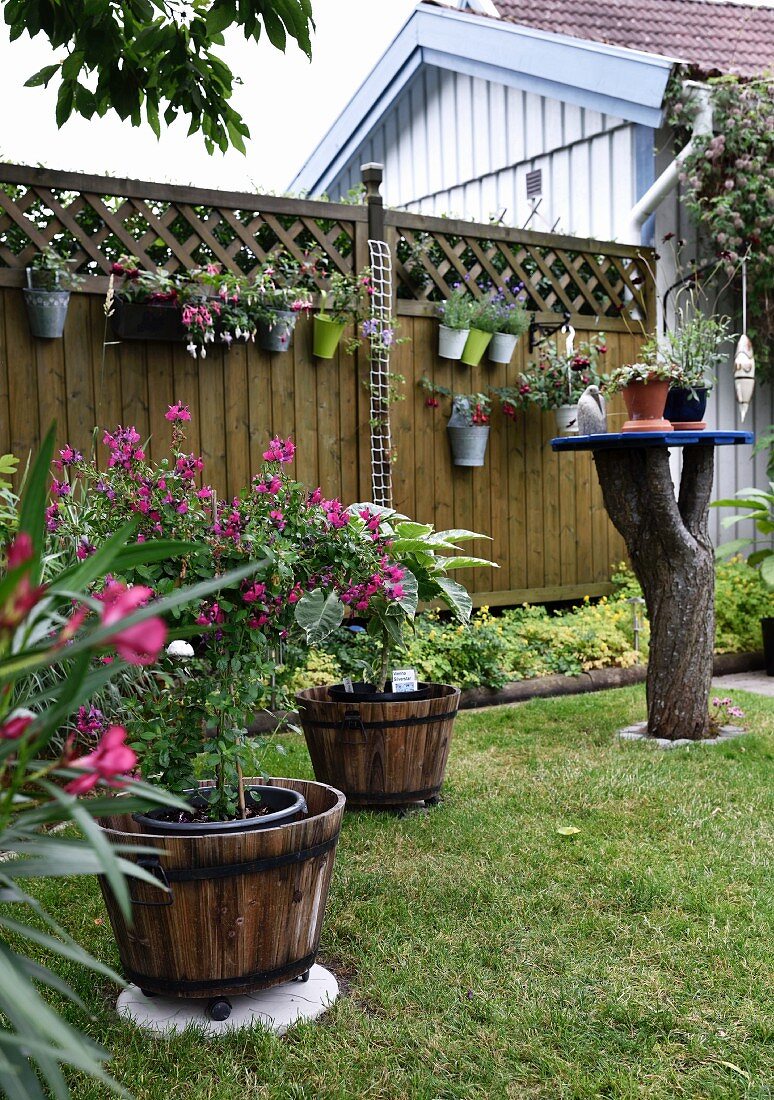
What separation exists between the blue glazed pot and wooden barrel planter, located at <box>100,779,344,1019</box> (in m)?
3.24

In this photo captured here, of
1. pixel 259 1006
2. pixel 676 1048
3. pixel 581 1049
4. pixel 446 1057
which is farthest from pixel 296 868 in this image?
pixel 676 1048

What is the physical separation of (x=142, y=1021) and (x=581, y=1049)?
2.97 feet

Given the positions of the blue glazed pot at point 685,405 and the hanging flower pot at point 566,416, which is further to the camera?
the hanging flower pot at point 566,416

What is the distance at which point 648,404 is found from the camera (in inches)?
182

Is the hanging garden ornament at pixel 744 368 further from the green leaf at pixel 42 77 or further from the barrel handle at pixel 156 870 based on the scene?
the barrel handle at pixel 156 870

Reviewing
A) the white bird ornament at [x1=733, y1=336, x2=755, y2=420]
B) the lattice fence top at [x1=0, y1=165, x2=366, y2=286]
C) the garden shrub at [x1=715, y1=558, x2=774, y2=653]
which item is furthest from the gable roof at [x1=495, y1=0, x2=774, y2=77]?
the garden shrub at [x1=715, y1=558, x2=774, y2=653]

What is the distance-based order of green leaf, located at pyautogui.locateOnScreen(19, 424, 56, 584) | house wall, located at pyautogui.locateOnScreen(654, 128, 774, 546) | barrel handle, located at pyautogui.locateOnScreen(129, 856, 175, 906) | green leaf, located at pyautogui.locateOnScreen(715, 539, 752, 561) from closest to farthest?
green leaf, located at pyautogui.locateOnScreen(19, 424, 56, 584), barrel handle, located at pyautogui.locateOnScreen(129, 856, 175, 906), green leaf, located at pyautogui.locateOnScreen(715, 539, 752, 561), house wall, located at pyautogui.locateOnScreen(654, 128, 774, 546)

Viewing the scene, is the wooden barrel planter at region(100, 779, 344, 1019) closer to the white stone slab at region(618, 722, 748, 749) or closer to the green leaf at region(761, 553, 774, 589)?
the white stone slab at region(618, 722, 748, 749)

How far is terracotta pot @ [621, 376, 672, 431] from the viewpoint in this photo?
4.57m

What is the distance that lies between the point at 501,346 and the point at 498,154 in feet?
10.4

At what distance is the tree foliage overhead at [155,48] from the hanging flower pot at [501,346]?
3.18m

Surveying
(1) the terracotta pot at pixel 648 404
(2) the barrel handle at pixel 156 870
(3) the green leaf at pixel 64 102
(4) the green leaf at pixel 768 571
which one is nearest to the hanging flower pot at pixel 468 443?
(1) the terracotta pot at pixel 648 404

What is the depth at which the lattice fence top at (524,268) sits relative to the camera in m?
6.16

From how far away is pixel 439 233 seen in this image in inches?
244
